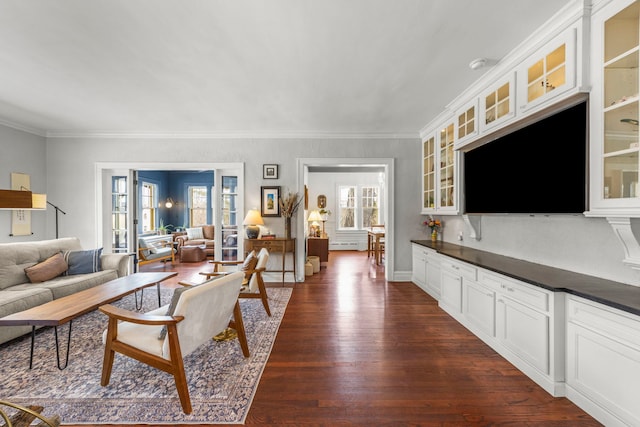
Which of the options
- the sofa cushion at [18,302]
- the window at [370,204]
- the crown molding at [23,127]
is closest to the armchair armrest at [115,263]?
the sofa cushion at [18,302]

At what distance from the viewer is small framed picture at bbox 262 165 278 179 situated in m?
5.05

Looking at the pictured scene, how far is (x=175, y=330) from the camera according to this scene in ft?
5.91

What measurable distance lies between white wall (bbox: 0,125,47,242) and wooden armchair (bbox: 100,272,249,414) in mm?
4099

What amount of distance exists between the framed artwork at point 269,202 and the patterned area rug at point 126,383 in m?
2.52

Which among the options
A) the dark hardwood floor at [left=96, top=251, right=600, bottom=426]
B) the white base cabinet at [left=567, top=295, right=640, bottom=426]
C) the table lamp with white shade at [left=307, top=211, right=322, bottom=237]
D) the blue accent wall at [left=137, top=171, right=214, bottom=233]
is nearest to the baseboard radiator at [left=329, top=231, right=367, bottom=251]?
the table lamp with white shade at [left=307, top=211, right=322, bottom=237]

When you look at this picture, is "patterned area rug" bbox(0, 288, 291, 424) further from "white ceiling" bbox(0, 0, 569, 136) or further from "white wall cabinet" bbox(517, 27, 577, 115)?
"white wall cabinet" bbox(517, 27, 577, 115)

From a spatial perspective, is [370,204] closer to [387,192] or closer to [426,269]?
[387,192]

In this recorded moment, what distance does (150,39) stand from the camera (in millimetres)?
2334

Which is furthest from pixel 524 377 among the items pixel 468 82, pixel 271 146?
pixel 271 146

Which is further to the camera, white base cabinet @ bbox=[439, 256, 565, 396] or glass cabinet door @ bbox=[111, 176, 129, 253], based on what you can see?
glass cabinet door @ bbox=[111, 176, 129, 253]

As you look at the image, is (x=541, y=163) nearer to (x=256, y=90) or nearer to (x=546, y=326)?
(x=546, y=326)

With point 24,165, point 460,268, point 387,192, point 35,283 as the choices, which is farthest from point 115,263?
point 460,268

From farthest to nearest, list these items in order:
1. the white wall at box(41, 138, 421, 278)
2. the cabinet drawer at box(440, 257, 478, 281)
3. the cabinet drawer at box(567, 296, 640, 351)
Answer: the white wall at box(41, 138, 421, 278), the cabinet drawer at box(440, 257, 478, 281), the cabinet drawer at box(567, 296, 640, 351)

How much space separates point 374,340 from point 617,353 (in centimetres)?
174
